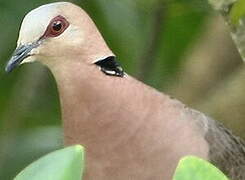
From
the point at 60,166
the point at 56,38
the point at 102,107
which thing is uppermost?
the point at 60,166

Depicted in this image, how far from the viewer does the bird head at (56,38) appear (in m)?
2.17

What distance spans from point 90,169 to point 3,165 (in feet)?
3.07

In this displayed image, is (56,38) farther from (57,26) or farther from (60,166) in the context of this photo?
(60,166)

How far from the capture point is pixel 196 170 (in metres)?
1.20

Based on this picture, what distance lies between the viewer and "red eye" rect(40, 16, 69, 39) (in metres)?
2.19

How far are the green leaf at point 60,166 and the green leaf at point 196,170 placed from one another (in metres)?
0.13

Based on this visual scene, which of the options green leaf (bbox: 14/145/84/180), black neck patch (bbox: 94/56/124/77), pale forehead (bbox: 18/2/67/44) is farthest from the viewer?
black neck patch (bbox: 94/56/124/77)

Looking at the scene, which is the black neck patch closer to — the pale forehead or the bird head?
the bird head

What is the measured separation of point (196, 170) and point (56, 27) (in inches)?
42.8

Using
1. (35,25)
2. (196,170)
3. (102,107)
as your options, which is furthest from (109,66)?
(196,170)

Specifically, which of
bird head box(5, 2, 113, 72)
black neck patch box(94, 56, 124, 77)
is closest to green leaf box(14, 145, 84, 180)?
bird head box(5, 2, 113, 72)

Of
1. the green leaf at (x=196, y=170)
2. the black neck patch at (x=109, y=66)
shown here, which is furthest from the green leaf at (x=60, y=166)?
the black neck patch at (x=109, y=66)

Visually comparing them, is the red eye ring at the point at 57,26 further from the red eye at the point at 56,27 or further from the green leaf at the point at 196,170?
the green leaf at the point at 196,170

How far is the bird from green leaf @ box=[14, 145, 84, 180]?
98 cm
